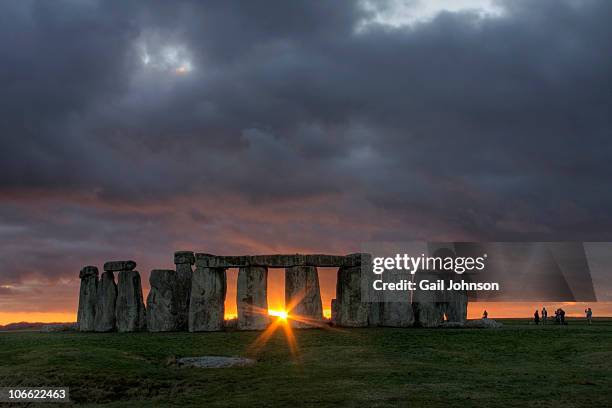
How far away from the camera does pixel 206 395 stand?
52.5 ft

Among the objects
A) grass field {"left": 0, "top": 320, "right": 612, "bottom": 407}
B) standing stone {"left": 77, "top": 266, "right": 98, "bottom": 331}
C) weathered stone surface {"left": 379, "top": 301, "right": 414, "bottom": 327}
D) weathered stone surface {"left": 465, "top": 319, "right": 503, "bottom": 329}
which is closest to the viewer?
grass field {"left": 0, "top": 320, "right": 612, "bottom": 407}

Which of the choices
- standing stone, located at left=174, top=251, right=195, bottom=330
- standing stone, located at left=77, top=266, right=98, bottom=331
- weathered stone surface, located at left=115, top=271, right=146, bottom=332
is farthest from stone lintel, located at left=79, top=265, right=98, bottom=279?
standing stone, located at left=174, top=251, right=195, bottom=330

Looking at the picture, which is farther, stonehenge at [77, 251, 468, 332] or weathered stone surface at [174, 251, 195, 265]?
weathered stone surface at [174, 251, 195, 265]

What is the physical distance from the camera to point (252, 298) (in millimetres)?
30812

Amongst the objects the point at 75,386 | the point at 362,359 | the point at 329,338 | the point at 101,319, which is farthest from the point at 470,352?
the point at 101,319

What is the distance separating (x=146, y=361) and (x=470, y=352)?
10181 mm

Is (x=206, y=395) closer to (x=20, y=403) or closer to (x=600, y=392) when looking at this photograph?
(x=20, y=403)

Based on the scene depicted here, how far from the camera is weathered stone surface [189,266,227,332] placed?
30.8 m

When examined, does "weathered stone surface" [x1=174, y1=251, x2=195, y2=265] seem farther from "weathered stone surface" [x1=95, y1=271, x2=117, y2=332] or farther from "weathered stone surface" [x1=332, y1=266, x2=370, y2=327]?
"weathered stone surface" [x1=332, y1=266, x2=370, y2=327]

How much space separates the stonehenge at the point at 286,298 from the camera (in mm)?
30875

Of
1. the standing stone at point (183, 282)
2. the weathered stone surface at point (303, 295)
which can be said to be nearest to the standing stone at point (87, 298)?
the standing stone at point (183, 282)

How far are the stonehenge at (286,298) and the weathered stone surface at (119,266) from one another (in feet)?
5.44

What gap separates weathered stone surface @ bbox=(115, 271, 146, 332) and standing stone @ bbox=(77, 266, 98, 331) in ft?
6.31

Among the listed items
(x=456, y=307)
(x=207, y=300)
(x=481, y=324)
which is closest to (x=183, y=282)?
(x=207, y=300)
